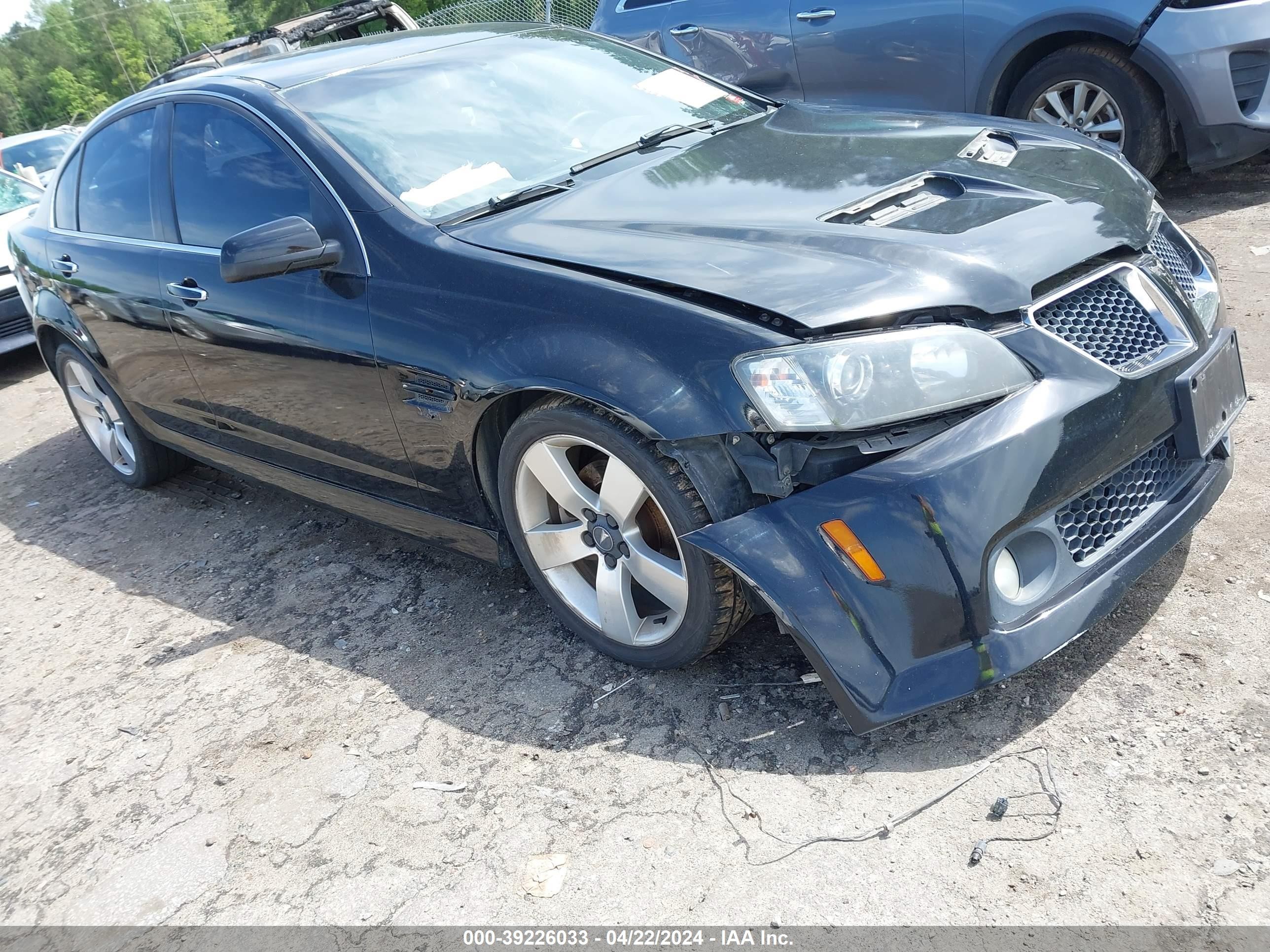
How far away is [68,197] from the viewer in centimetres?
473

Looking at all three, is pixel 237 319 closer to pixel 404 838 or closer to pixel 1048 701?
pixel 404 838

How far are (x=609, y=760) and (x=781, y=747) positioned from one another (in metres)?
0.43

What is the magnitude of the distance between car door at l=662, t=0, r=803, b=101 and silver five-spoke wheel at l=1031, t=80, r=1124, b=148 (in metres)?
1.40

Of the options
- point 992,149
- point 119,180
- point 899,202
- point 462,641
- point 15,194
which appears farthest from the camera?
point 15,194

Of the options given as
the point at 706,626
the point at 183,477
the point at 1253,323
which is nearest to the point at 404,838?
the point at 706,626

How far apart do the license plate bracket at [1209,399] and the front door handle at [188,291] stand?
118 inches

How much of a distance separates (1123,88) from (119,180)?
4645 mm

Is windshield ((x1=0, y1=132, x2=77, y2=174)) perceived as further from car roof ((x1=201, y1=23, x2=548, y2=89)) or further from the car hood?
the car hood

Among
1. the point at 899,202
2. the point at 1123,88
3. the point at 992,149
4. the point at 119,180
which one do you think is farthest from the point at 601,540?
the point at 1123,88

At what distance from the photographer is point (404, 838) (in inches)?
101

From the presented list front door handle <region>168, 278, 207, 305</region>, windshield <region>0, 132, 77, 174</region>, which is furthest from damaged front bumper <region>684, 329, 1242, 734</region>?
windshield <region>0, 132, 77, 174</region>

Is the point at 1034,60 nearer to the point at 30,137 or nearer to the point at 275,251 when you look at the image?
the point at 275,251

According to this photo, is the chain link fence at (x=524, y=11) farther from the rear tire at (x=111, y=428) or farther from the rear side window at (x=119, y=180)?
the rear side window at (x=119, y=180)

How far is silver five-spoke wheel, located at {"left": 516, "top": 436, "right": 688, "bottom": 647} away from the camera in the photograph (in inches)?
106
